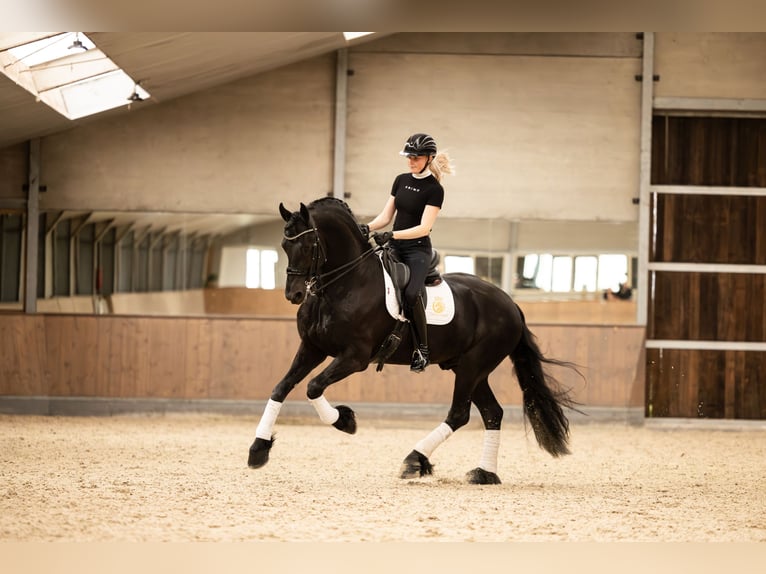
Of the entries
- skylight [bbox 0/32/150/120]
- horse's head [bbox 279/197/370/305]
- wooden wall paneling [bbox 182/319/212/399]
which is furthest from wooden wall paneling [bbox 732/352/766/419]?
skylight [bbox 0/32/150/120]

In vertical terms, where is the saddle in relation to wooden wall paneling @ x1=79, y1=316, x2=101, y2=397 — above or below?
above

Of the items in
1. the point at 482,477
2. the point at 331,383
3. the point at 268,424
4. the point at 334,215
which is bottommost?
the point at 482,477

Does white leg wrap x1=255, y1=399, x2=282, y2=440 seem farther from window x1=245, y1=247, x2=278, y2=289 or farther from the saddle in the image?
window x1=245, y1=247, x2=278, y2=289

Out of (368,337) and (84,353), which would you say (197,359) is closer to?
(84,353)

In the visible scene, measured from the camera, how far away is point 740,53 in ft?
37.3

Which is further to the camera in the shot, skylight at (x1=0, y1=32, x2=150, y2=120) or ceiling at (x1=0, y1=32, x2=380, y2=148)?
skylight at (x1=0, y1=32, x2=150, y2=120)

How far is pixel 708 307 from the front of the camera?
1138 centimetres

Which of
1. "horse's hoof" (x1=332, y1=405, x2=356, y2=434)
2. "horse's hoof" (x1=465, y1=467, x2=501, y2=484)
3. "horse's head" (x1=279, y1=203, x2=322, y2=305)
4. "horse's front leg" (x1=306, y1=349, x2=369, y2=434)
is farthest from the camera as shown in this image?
"horse's hoof" (x1=465, y1=467, x2=501, y2=484)

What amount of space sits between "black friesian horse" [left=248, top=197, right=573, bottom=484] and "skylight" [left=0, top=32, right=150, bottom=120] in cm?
299

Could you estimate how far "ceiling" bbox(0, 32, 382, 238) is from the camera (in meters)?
8.09

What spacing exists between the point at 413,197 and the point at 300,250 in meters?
0.85

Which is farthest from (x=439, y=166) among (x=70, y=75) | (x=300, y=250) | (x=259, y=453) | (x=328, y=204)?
(x=70, y=75)
